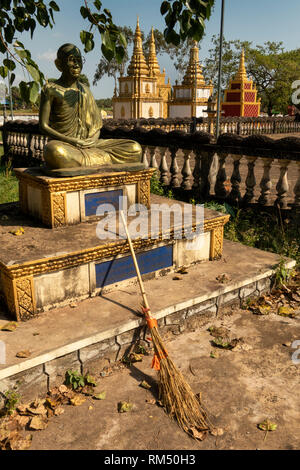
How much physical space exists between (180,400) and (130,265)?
5.56 feet

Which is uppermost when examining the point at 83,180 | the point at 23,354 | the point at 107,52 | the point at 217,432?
the point at 107,52

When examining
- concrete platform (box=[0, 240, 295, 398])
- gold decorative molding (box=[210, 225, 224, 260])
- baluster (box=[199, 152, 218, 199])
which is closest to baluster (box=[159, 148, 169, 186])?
baluster (box=[199, 152, 218, 199])

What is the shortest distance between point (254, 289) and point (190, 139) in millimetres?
3648

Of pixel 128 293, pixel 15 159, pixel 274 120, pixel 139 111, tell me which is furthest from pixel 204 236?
pixel 139 111

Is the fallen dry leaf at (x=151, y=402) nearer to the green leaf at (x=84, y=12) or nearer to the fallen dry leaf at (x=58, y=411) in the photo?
the fallen dry leaf at (x=58, y=411)

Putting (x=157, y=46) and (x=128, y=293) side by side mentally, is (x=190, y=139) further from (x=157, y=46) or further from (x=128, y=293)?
(x=157, y=46)

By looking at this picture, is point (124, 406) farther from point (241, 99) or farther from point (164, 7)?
point (241, 99)

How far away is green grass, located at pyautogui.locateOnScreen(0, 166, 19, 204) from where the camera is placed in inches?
327

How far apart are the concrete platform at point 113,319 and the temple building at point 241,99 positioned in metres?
35.3

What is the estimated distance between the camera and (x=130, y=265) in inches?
179

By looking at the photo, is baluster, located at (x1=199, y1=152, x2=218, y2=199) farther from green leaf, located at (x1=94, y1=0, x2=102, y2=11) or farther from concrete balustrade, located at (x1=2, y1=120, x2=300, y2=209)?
green leaf, located at (x1=94, y1=0, x2=102, y2=11)

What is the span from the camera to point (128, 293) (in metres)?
4.42

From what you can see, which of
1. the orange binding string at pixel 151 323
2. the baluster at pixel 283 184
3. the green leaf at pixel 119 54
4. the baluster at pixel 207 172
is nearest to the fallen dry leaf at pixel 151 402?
the orange binding string at pixel 151 323

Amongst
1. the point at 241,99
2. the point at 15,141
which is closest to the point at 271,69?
the point at 241,99
